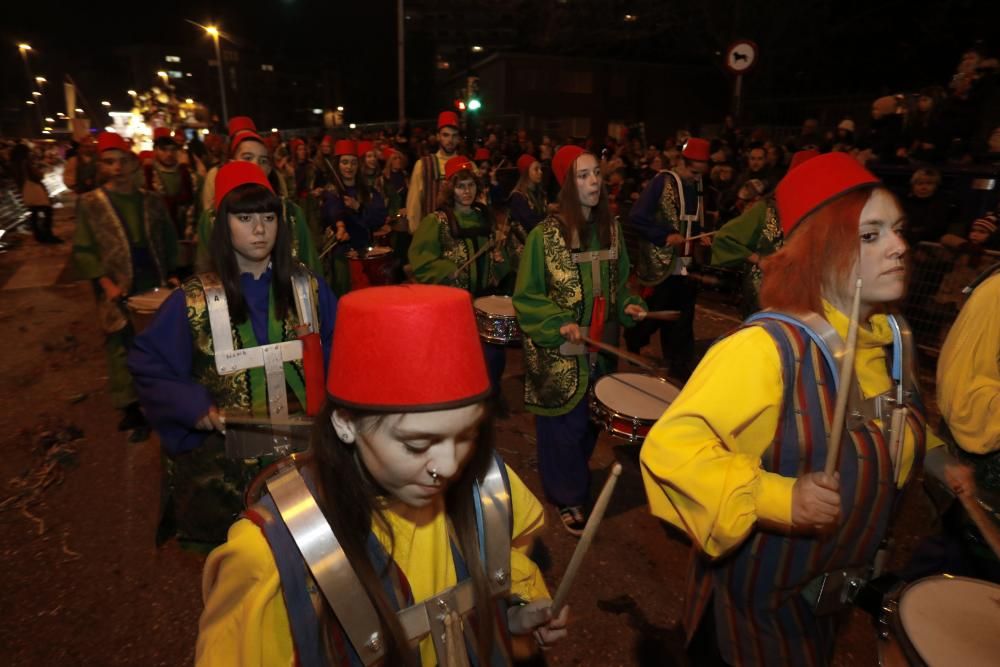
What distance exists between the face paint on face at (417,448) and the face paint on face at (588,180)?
2741 millimetres

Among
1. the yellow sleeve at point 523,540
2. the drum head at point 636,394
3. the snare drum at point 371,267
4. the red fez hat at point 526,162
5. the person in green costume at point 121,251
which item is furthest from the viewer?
the red fez hat at point 526,162

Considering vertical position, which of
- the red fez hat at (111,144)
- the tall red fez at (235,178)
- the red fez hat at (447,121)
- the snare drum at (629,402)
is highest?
the red fez hat at (447,121)

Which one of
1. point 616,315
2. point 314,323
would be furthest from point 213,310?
point 616,315

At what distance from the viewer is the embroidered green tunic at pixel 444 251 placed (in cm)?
538

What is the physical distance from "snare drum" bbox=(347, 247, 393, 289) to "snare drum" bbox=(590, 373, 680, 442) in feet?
12.8

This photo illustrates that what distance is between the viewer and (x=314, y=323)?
2.85 m

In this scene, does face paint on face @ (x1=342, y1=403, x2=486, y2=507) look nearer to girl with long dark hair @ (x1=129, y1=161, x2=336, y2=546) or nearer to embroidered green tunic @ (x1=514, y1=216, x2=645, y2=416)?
girl with long dark hair @ (x1=129, y1=161, x2=336, y2=546)

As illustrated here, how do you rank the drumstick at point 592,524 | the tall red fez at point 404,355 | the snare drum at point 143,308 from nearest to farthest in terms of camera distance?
1. the drumstick at point 592,524
2. the tall red fez at point 404,355
3. the snare drum at point 143,308

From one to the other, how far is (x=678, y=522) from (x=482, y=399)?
0.82 meters

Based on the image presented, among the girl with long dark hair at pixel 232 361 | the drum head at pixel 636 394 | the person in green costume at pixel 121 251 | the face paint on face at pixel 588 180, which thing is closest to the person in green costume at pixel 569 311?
the face paint on face at pixel 588 180

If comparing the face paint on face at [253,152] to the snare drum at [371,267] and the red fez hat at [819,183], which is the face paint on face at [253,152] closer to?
the snare drum at [371,267]

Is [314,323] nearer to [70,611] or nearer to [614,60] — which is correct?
[70,611]

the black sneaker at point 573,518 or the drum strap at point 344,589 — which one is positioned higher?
the drum strap at point 344,589

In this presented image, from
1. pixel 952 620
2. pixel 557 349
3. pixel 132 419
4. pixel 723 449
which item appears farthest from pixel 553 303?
pixel 132 419
